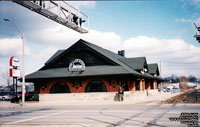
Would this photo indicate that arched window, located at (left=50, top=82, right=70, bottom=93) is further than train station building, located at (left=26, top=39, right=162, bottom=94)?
Yes

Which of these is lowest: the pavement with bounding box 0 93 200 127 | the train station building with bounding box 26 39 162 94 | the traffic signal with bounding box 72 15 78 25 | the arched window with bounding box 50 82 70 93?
the pavement with bounding box 0 93 200 127

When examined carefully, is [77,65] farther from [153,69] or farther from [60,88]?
[153,69]

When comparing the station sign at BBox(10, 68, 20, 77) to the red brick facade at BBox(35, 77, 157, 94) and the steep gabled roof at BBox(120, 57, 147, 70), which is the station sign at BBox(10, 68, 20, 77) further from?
the steep gabled roof at BBox(120, 57, 147, 70)

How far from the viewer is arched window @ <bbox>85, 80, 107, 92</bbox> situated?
27875 millimetres

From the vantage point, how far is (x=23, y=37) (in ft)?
77.8

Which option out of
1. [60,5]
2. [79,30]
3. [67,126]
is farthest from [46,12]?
[67,126]

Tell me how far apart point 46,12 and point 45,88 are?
19454 mm

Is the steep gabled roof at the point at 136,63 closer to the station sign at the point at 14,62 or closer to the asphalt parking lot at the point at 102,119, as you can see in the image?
the station sign at the point at 14,62

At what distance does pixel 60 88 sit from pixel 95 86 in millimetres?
5103

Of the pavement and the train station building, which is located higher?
the train station building

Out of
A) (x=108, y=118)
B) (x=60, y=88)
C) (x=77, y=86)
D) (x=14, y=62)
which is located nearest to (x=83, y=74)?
(x=77, y=86)

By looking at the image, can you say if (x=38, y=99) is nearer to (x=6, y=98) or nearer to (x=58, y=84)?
(x=58, y=84)

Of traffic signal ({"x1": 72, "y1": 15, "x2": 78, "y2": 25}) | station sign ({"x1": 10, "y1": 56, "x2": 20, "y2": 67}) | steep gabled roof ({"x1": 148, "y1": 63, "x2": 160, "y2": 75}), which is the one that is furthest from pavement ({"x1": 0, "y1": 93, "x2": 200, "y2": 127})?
steep gabled roof ({"x1": 148, "y1": 63, "x2": 160, "y2": 75})

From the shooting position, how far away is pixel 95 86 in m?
28.2
